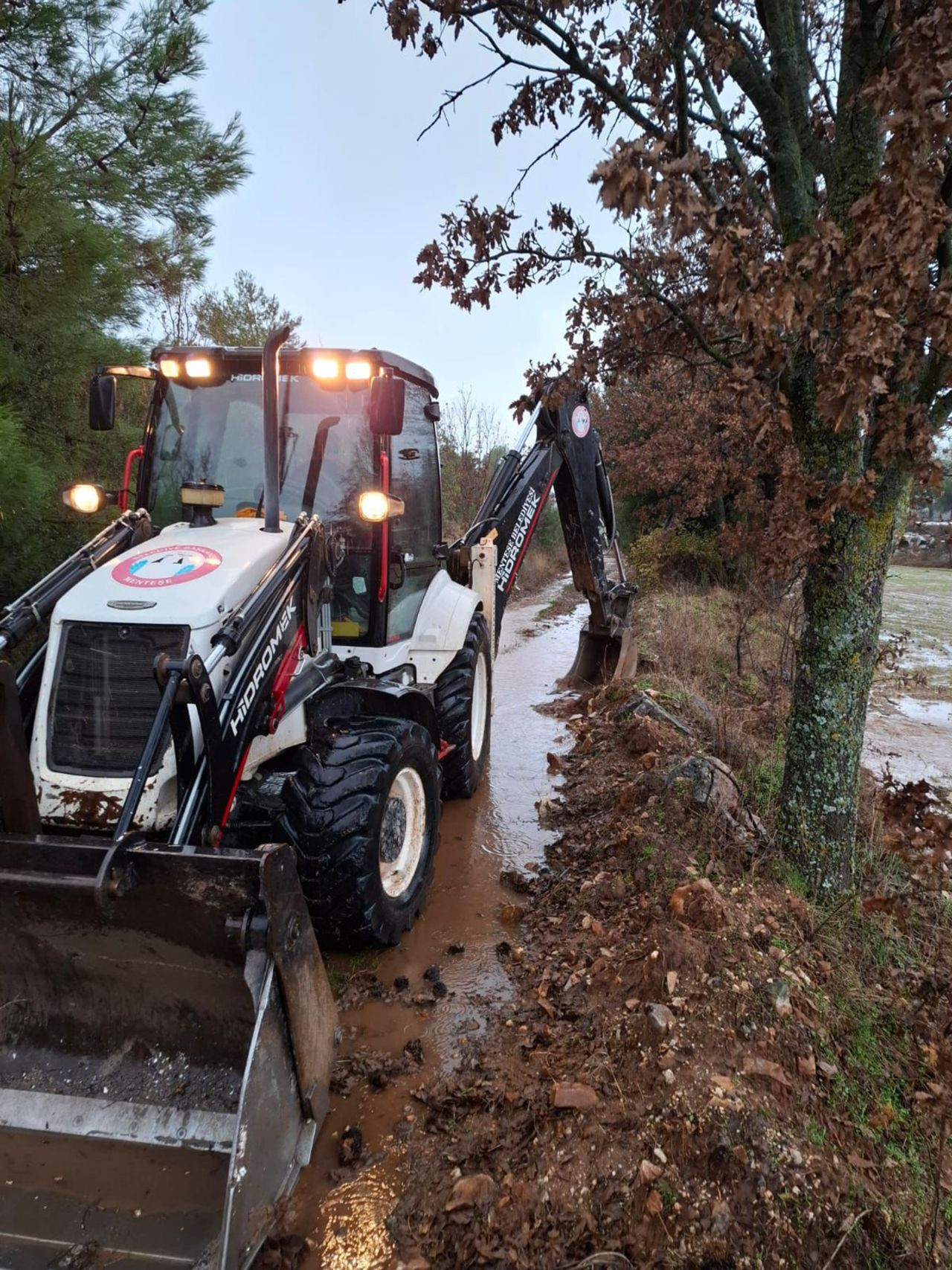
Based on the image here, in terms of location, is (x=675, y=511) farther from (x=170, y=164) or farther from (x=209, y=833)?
(x=209, y=833)

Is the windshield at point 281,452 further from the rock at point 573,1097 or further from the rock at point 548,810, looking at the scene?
the rock at point 573,1097

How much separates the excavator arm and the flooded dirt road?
2555 mm

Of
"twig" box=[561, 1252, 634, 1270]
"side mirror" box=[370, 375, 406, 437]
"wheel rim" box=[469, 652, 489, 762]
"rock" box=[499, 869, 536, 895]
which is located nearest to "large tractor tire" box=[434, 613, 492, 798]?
"wheel rim" box=[469, 652, 489, 762]

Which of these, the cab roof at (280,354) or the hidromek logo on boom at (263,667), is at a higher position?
the cab roof at (280,354)

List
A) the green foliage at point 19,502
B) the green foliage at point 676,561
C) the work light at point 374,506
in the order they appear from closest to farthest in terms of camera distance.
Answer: the work light at point 374,506, the green foliage at point 19,502, the green foliage at point 676,561

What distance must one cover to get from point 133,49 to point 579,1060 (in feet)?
20.6

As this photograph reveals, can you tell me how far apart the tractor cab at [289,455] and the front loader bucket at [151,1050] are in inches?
76.4

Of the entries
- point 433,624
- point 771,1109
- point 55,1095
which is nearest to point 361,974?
point 55,1095

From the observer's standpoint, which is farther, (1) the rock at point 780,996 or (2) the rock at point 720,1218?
(1) the rock at point 780,996

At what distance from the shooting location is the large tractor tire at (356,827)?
9.84 feet

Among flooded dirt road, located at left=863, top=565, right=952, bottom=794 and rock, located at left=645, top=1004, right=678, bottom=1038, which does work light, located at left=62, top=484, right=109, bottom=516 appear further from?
flooded dirt road, located at left=863, top=565, right=952, bottom=794

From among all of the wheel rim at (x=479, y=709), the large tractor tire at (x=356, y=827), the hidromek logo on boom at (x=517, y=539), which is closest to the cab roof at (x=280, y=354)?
the large tractor tire at (x=356, y=827)

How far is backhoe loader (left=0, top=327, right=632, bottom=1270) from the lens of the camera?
212cm

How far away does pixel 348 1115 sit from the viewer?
8.52 feet
